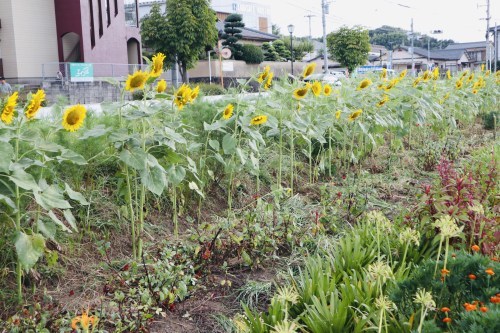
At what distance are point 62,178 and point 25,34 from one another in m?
20.3

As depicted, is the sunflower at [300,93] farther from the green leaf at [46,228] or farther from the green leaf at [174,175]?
the green leaf at [46,228]

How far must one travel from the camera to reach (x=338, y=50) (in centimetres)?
3266

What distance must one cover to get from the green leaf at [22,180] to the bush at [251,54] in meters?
33.8

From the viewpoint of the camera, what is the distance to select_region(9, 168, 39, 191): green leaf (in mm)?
2180

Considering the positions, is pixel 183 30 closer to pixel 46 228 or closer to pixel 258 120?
pixel 258 120

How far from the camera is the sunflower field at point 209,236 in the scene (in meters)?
1.98

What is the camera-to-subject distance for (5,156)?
219cm

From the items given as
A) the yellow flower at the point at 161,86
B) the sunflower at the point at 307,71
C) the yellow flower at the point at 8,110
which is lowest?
the yellow flower at the point at 8,110

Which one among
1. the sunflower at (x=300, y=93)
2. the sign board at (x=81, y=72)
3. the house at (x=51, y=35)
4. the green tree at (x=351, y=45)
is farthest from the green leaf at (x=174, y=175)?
the green tree at (x=351, y=45)

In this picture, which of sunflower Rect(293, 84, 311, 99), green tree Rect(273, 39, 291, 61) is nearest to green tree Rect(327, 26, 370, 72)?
green tree Rect(273, 39, 291, 61)

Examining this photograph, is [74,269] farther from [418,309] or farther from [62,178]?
[418,309]

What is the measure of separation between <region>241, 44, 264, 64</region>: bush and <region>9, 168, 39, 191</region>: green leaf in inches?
1332

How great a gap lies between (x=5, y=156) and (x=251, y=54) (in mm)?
34019

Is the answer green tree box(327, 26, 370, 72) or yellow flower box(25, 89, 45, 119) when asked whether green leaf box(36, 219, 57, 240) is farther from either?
green tree box(327, 26, 370, 72)
